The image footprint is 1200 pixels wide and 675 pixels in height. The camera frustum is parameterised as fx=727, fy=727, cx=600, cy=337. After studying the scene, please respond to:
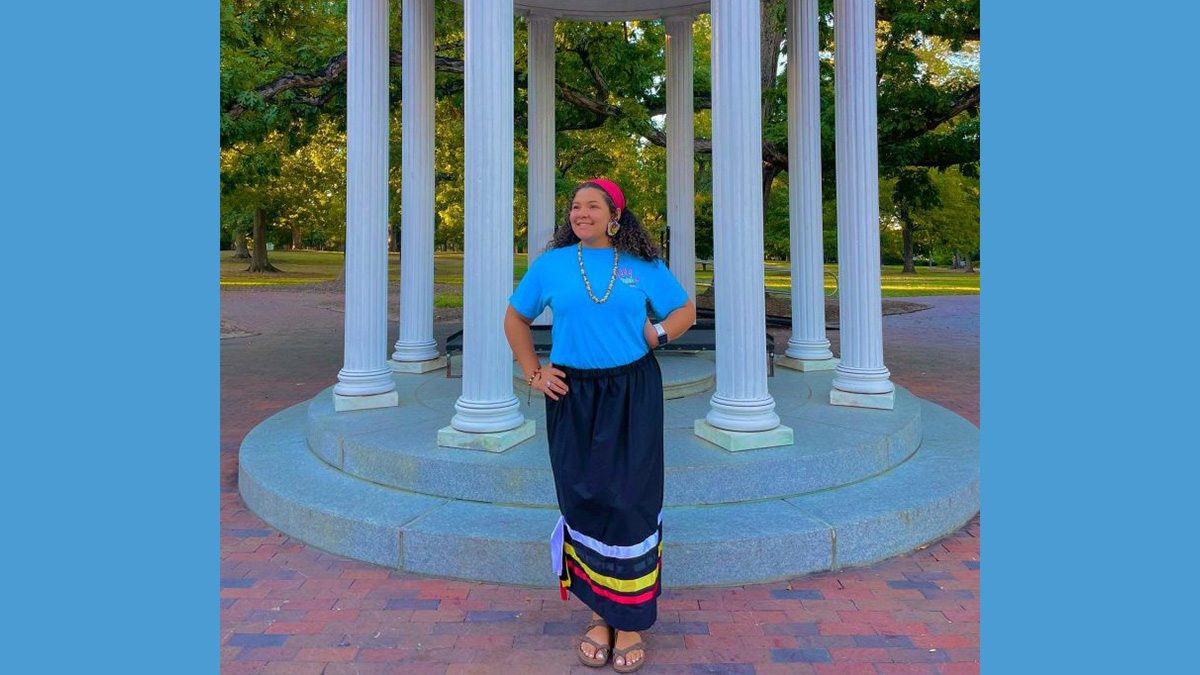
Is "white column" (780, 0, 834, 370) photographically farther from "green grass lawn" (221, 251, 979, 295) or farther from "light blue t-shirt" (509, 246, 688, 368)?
"green grass lawn" (221, 251, 979, 295)

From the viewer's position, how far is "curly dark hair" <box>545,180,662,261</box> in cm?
362

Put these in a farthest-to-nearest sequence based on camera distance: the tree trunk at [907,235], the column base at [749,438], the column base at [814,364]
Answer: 1. the tree trunk at [907,235]
2. the column base at [814,364]
3. the column base at [749,438]

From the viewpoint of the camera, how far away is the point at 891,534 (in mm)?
4961

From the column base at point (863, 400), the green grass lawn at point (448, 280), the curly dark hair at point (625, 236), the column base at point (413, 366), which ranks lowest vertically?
the column base at point (863, 400)

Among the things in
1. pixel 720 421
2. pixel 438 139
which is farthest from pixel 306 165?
pixel 720 421

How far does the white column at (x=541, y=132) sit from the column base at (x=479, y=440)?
15.6 feet

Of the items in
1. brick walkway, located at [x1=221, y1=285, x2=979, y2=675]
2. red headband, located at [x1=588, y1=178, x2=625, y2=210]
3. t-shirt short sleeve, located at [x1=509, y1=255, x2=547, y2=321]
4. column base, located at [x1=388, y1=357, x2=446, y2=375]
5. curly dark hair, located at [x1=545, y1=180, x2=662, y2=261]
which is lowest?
brick walkway, located at [x1=221, y1=285, x2=979, y2=675]

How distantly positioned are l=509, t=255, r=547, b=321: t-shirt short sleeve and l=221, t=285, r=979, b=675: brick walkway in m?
1.76

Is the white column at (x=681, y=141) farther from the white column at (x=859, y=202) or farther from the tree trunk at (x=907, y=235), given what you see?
the tree trunk at (x=907, y=235)

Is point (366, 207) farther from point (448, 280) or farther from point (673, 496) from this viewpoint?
point (448, 280)

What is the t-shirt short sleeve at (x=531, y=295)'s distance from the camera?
3629mm

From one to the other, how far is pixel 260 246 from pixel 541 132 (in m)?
36.8

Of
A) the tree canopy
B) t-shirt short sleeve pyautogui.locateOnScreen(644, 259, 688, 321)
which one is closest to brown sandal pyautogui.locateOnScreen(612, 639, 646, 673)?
t-shirt short sleeve pyautogui.locateOnScreen(644, 259, 688, 321)

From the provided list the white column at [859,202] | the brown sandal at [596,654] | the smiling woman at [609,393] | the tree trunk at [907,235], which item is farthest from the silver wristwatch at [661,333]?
the tree trunk at [907,235]
